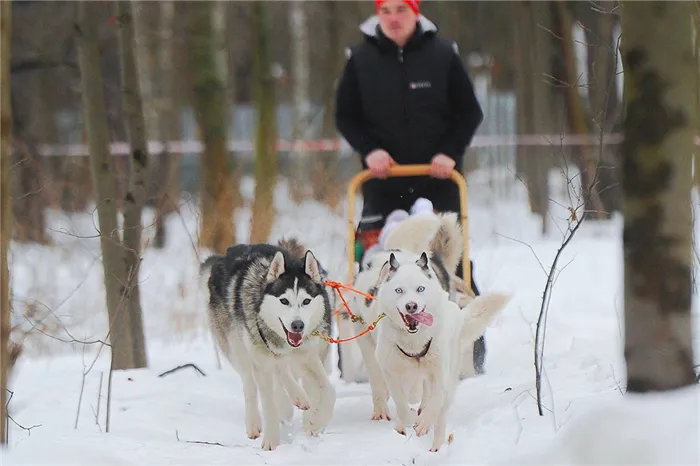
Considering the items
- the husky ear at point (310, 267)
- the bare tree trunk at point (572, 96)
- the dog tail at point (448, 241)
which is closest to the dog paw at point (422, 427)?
the husky ear at point (310, 267)

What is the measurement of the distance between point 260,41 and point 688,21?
33.9 ft

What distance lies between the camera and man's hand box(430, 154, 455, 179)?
226 inches

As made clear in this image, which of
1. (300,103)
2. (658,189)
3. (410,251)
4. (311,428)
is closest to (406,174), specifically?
(410,251)

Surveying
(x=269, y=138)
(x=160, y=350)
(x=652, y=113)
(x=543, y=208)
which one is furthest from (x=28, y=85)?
(x=652, y=113)

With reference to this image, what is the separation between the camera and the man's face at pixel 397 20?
18.8 ft

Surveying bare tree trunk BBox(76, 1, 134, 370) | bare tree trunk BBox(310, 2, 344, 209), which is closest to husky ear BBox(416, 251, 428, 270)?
bare tree trunk BBox(76, 1, 134, 370)

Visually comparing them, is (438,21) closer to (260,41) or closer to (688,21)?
(260,41)

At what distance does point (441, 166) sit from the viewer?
574 cm

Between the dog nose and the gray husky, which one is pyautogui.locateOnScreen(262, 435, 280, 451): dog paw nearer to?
the gray husky

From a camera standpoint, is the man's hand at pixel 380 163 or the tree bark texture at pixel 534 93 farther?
the tree bark texture at pixel 534 93

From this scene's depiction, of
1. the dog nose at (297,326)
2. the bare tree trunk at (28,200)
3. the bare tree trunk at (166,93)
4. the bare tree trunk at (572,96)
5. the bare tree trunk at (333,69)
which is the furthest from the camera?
the bare tree trunk at (333,69)

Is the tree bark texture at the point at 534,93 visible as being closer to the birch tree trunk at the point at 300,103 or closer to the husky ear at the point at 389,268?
the birch tree trunk at the point at 300,103

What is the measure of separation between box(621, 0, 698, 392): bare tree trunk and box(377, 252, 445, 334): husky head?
1.07m

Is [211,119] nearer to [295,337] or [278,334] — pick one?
[278,334]
